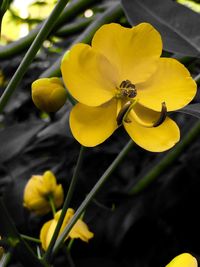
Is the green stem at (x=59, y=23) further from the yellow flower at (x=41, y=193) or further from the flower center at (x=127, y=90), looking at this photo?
the flower center at (x=127, y=90)

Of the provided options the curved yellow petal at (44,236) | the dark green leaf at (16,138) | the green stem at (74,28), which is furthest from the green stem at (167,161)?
the green stem at (74,28)

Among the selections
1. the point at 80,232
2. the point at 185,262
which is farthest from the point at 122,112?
the point at 80,232

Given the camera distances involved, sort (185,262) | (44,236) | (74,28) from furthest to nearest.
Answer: (74,28) < (44,236) < (185,262)

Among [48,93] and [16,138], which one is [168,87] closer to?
[48,93]

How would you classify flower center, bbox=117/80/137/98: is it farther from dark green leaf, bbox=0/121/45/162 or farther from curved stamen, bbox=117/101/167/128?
dark green leaf, bbox=0/121/45/162

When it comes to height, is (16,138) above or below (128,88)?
below

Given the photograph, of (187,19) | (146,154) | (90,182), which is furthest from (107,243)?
(187,19)

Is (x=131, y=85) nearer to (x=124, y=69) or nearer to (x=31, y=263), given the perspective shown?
(x=124, y=69)
